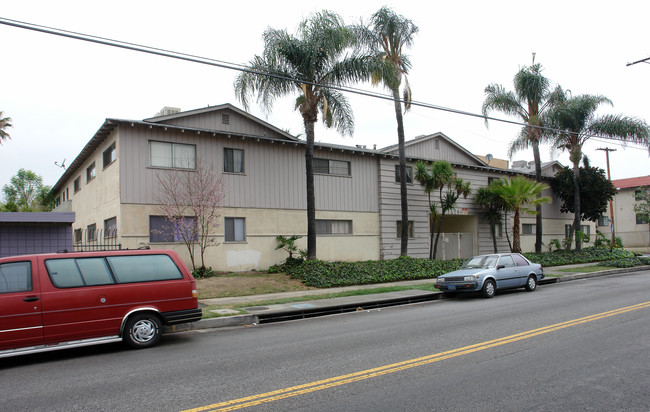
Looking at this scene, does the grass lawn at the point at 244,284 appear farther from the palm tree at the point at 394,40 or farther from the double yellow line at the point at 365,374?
the double yellow line at the point at 365,374

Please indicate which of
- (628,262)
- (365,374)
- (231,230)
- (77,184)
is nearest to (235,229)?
(231,230)

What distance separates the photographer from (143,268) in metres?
9.01

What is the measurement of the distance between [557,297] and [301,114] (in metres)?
11.8

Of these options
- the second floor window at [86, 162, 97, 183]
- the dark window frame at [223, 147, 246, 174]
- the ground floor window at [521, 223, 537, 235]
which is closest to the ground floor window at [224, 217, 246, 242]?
the dark window frame at [223, 147, 246, 174]

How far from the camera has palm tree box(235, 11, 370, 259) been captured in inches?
735

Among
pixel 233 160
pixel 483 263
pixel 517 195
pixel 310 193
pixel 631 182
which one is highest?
pixel 631 182

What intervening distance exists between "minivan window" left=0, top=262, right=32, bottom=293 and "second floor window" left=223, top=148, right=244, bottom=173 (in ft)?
41.5

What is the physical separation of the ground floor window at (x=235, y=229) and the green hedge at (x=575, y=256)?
52.5 ft

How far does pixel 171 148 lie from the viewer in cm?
1905

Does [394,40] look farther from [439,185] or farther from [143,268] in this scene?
[143,268]

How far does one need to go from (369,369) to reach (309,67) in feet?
48.0

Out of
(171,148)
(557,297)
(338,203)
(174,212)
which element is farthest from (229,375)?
(338,203)

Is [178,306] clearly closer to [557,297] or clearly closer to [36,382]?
[36,382]

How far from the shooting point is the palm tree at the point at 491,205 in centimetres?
2916
